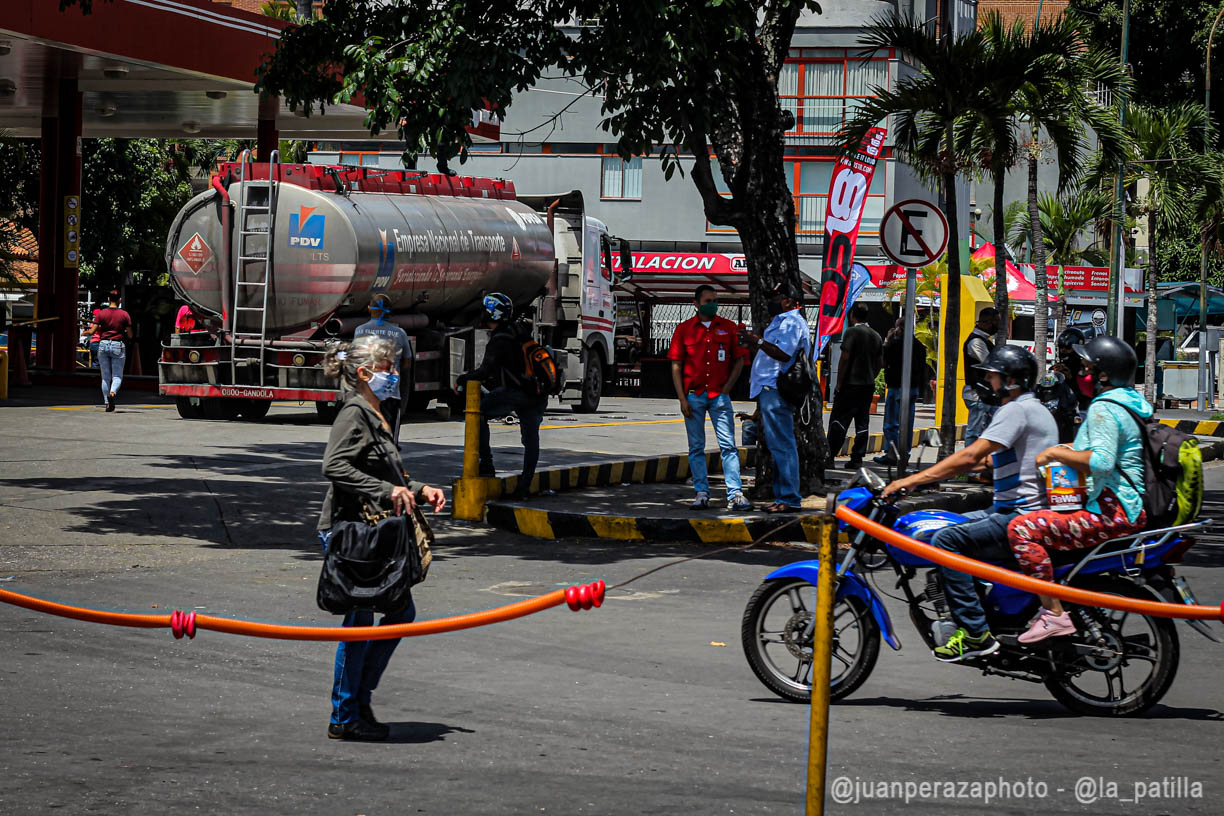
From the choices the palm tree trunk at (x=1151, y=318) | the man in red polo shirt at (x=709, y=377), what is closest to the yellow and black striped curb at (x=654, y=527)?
the man in red polo shirt at (x=709, y=377)

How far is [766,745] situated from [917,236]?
8982 mm

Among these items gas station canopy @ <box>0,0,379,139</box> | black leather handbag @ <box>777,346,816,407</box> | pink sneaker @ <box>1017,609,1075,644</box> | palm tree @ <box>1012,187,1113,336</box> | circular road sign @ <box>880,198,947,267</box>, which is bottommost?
pink sneaker @ <box>1017,609,1075,644</box>

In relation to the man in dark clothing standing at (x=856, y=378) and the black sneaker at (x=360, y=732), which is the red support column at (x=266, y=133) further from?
the black sneaker at (x=360, y=732)

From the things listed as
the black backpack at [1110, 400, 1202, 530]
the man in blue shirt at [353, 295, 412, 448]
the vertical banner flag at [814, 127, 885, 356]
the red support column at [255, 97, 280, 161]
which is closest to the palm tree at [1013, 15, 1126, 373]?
the vertical banner flag at [814, 127, 885, 356]

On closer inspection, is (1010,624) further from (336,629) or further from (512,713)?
(336,629)

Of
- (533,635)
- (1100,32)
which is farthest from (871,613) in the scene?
(1100,32)

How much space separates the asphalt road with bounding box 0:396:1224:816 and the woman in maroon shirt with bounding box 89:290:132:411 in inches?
437

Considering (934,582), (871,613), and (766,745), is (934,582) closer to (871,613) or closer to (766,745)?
(871,613)

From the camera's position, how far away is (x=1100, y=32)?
4400 cm

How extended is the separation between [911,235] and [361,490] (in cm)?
929

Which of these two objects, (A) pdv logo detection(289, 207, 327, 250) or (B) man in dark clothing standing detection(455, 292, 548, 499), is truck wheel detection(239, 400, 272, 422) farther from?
(B) man in dark clothing standing detection(455, 292, 548, 499)

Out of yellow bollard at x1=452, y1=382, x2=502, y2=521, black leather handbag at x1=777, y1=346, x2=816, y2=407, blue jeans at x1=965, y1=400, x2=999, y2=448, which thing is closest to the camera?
black leather handbag at x1=777, y1=346, x2=816, y2=407

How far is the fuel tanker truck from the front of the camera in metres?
21.1

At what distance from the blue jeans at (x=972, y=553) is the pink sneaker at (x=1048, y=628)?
0.19m
